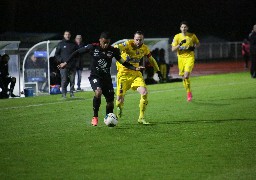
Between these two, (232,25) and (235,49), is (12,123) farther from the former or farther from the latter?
(232,25)

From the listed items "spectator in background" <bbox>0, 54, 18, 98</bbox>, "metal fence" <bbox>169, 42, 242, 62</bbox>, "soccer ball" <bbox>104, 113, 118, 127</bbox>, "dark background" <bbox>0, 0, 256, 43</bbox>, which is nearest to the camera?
"soccer ball" <bbox>104, 113, 118, 127</bbox>

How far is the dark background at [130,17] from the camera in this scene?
6012cm

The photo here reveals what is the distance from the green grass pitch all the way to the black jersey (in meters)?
1.26

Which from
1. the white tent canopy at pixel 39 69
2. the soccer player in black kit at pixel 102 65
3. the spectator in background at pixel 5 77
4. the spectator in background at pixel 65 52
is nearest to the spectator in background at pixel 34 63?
the white tent canopy at pixel 39 69

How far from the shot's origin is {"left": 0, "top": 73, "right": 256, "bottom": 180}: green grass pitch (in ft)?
27.9

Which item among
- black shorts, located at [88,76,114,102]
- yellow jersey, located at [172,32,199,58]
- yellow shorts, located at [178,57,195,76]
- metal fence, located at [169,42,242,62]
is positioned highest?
metal fence, located at [169,42,242,62]

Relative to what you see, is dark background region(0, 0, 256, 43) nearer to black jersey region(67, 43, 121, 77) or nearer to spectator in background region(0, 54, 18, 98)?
spectator in background region(0, 54, 18, 98)

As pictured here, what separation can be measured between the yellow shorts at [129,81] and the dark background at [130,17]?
43053 mm

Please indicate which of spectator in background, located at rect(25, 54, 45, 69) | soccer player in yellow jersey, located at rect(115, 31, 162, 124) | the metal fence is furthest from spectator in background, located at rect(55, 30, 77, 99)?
the metal fence

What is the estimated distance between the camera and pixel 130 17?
63.5 meters

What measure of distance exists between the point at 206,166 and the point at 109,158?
162 centimetres

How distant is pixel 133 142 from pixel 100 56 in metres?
2.79

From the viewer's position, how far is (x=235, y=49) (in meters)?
57.8

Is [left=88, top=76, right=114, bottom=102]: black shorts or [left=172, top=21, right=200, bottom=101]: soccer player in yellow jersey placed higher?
[left=172, top=21, right=200, bottom=101]: soccer player in yellow jersey
